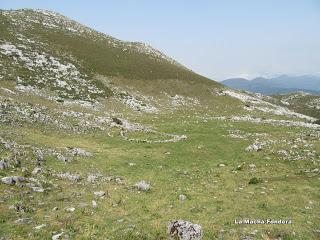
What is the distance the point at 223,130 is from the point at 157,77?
120 feet

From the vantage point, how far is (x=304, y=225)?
1894cm

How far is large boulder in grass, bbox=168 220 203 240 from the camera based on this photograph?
16.8 meters

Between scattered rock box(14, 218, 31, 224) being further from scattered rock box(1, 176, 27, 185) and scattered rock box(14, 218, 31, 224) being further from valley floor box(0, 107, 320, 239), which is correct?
scattered rock box(1, 176, 27, 185)

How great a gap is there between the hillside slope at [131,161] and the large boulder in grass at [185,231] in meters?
0.84

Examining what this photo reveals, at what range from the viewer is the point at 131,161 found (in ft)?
107

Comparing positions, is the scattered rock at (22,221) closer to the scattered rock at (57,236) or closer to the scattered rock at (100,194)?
the scattered rock at (57,236)

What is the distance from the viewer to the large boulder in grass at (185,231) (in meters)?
16.8

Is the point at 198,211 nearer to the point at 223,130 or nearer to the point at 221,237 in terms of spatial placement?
the point at 221,237

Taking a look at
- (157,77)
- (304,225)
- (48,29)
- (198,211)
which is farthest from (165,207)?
(48,29)

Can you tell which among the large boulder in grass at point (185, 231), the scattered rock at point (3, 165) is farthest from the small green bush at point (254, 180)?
the scattered rock at point (3, 165)

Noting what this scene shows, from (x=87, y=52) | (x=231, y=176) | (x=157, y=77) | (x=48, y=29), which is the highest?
(x=48, y=29)

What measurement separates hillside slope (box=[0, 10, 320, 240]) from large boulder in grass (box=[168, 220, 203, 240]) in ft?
2.74

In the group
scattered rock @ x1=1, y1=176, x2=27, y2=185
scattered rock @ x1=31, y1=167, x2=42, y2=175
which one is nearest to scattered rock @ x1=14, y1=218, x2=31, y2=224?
scattered rock @ x1=1, y1=176, x2=27, y2=185

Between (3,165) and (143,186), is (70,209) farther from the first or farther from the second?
(3,165)
